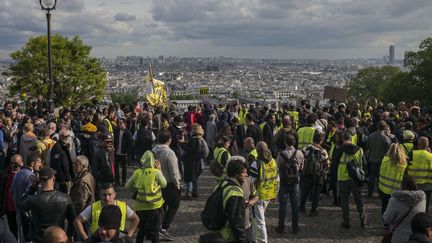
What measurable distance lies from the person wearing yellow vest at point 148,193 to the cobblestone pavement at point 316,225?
4.54ft

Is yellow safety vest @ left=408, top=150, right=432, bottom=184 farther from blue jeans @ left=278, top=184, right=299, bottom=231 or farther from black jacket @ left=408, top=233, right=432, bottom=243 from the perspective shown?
black jacket @ left=408, top=233, right=432, bottom=243

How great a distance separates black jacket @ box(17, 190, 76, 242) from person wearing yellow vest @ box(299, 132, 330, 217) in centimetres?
540

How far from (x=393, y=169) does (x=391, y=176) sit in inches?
5.5

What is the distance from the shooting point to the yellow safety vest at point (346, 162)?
9336 mm

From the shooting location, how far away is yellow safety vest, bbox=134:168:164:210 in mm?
7656

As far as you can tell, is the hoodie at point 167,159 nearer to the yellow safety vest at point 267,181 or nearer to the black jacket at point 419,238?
the yellow safety vest at point 267,181

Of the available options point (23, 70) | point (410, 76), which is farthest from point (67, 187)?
point (410, 76)

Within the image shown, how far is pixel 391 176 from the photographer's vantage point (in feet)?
29.2

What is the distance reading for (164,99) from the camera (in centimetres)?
2388

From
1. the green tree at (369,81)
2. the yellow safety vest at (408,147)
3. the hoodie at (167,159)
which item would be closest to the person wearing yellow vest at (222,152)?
the hoodie at (167,159)

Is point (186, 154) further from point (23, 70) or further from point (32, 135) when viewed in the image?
point (23, 70)

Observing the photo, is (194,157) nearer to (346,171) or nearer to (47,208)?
(346,171)

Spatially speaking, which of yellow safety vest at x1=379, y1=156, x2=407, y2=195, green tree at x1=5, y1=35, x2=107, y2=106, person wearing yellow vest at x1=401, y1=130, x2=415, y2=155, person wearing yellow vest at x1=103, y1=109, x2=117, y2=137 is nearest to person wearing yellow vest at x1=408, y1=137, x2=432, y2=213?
yellow safety vest at x1=379, y1=156, x2=407, y2=195

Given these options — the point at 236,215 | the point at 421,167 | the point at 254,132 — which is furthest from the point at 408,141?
the point at 236,215
